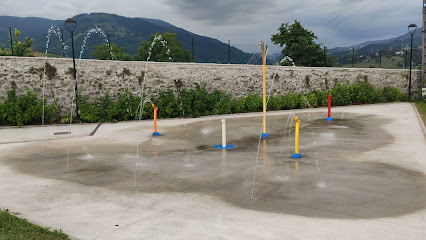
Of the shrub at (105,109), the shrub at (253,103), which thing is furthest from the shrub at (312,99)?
the shrub at (105,109)

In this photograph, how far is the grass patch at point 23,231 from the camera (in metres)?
4.98

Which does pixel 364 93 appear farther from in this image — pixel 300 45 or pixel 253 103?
pixel 300 45

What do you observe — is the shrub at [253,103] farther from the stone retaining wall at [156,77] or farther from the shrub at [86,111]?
the shrub at [86,111]

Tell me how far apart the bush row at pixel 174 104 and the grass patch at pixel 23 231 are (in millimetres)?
10984

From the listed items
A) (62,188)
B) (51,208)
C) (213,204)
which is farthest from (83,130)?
(213,204)

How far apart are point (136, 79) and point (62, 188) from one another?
11.3 metres

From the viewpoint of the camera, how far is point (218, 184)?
753 centimetres

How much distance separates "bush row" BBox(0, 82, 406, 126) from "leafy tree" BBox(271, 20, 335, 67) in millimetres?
11587

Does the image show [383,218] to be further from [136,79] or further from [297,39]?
[297,39]

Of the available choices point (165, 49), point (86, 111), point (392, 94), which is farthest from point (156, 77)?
point (165, 49)

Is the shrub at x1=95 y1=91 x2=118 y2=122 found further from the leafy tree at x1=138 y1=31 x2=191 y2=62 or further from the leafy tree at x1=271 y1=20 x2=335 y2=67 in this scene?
the leafy tree at x1=138 y1=31 x2=191 y2=62

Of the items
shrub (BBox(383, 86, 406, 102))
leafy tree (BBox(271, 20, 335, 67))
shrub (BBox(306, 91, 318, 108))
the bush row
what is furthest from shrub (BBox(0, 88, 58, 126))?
leafy tree (BBox(271, 20, 335, 67))

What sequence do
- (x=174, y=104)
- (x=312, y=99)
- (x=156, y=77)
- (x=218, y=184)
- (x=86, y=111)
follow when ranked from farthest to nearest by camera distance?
(x=312, y=99) < (x=156, y=77) < (x=174, y=104) < (x=86, y=111) < (x=218, y=184)

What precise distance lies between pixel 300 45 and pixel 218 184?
29693mm
